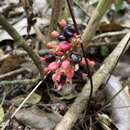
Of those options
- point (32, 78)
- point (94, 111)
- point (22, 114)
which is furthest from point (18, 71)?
point (94, 111)

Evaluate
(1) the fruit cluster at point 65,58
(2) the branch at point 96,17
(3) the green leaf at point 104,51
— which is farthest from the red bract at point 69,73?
(3) the green leaf at point 104,51

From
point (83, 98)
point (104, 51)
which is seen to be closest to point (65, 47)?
point (83, 98)

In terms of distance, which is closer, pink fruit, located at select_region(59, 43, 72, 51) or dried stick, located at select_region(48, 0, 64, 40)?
pink fruit, located at select_region(59, 43, 72, 51)

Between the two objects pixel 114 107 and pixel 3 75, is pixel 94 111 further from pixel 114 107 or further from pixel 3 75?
pixel 3 75

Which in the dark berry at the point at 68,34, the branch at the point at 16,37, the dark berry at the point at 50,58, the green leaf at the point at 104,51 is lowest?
the green leaf at the point at 104,51

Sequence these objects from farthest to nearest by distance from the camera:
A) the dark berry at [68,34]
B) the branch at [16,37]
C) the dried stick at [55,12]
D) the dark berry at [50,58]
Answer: the dried stick at [55,12] → the dark berry at [50,58] → the dark berry at [68,34] → the branch at [16,37]

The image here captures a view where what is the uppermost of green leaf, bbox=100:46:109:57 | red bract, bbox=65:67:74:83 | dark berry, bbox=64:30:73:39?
dark berry, bbox=64:30:73:39

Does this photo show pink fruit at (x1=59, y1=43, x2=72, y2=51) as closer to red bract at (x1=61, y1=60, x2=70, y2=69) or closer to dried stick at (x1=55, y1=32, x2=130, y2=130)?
red bract at (x1=61, y1=60, x2=70, y2=69)

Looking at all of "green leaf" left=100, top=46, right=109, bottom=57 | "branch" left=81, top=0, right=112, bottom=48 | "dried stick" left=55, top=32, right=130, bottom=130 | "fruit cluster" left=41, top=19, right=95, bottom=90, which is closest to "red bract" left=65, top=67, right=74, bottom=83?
"fruit cluster" left=41, top=19, right=95, bottom=90

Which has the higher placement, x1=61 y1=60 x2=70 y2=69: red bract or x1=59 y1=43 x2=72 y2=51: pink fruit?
x1=59 y1=43 x2=72 y2=51: pink fruit

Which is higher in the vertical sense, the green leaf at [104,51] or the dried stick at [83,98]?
the dried stick at [83,98]

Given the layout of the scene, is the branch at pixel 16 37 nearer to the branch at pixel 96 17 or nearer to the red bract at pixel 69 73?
the red bract at pixel 69 73

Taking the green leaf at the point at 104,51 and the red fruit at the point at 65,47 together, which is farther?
the green leaf at the point at 104,51
